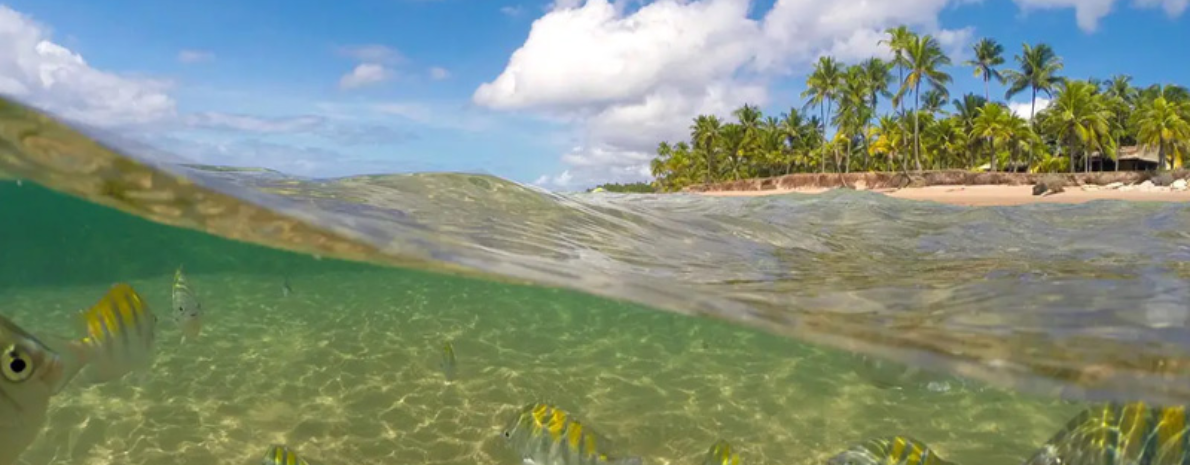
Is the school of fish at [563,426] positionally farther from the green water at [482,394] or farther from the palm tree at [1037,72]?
the palm tree at [1037,72]

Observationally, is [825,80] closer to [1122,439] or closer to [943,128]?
[943,128]

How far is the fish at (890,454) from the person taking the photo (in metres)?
4.45

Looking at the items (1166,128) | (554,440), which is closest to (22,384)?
(554,440)

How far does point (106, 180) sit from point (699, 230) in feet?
22.9

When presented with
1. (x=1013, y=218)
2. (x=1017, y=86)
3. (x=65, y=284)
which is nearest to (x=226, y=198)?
(x=1013, y=218)

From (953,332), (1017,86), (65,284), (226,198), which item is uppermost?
(1017,86)

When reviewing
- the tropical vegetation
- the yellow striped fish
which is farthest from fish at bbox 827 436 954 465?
the tropical vegetation

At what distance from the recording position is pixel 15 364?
219 cm

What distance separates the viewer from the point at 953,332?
219 inches

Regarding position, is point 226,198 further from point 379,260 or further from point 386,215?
point 379,260

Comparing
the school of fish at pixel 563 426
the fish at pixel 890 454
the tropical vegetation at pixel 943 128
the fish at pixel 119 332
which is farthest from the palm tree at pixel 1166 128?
the fish at pixel 119 332

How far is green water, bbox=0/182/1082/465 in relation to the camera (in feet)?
30.1

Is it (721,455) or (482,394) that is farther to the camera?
(482,394)

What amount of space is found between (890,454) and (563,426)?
7.77 ft
